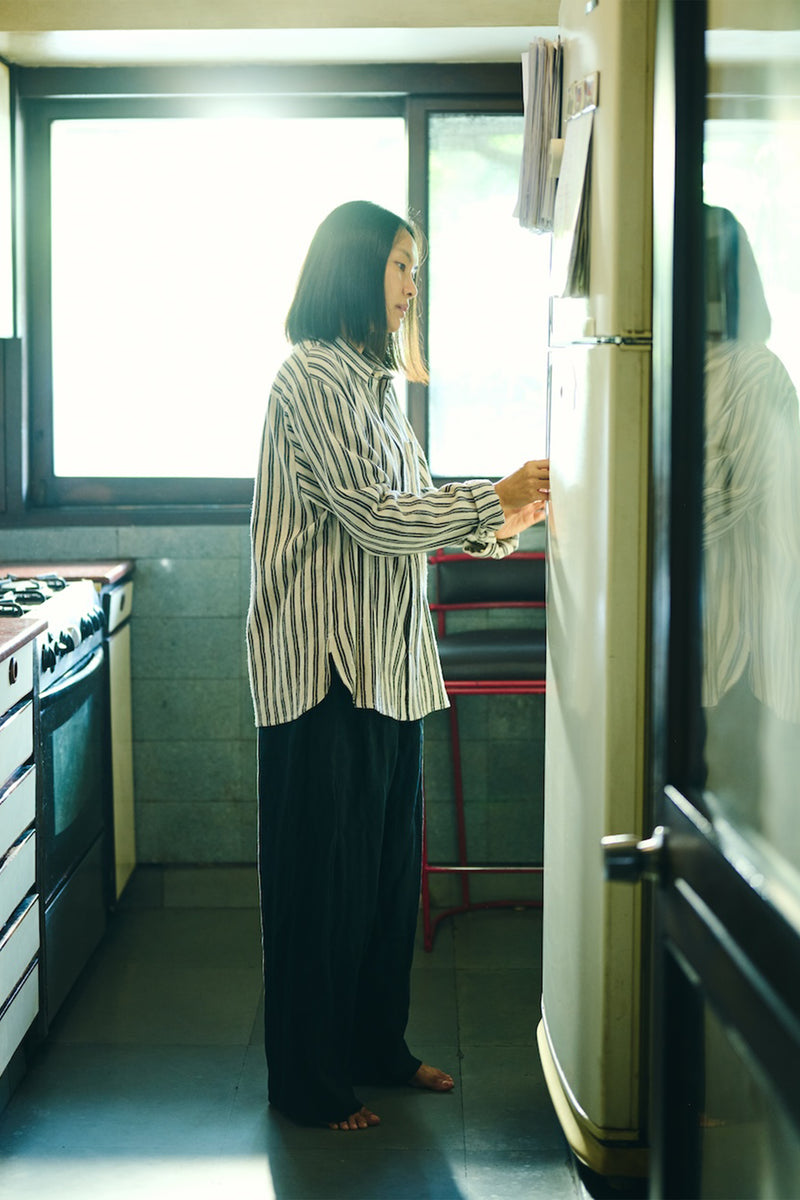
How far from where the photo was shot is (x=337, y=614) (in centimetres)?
213

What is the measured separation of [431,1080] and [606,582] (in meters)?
1.17

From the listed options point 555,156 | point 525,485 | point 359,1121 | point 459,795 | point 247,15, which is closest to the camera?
point 555,156

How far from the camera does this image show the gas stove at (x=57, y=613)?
246 centimetres

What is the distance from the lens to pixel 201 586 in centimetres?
331

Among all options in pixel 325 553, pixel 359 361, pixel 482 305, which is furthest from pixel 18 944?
pixel 482 305

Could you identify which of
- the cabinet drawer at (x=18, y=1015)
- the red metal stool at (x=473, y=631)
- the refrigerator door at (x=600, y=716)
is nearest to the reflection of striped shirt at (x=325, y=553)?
the refrigerator door at (x=600, y=716)

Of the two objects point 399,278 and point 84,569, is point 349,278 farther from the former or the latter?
point 84,569

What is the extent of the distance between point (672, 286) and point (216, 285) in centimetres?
247

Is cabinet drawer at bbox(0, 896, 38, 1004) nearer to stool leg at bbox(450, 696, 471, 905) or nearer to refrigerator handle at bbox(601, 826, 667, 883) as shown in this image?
stool leg at bbox(450, 696, 471, 905)

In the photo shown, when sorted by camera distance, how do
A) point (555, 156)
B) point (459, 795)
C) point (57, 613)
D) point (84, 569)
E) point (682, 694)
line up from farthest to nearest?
point (459, 795), point (84, 569), point (57, 613), point (555, 156), point (682, 694)

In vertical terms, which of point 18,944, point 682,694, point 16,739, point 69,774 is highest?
point 682,694

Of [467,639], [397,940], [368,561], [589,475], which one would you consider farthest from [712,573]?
[467,639]

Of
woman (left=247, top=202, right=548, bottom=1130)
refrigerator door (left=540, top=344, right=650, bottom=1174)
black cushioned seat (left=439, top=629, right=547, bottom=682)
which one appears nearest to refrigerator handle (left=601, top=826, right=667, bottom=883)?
refrigerator door (left=540, top=344, right=650, bottom=1174)

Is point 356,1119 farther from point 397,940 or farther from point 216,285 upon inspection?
point 216,285
